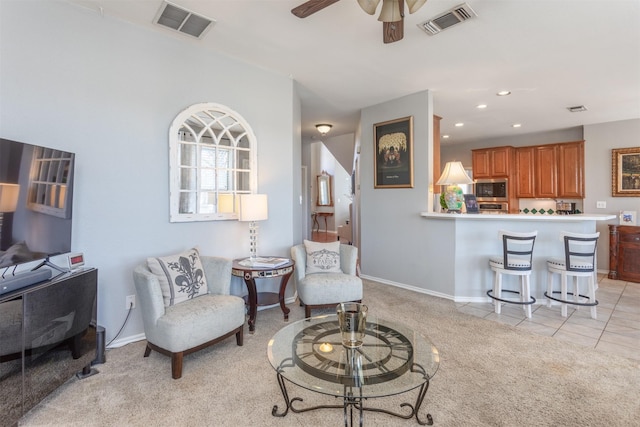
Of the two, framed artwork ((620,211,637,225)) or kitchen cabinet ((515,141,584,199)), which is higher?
kitchen cabinet ((515,141,584,199))

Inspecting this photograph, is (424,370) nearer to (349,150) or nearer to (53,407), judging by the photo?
(53,407)

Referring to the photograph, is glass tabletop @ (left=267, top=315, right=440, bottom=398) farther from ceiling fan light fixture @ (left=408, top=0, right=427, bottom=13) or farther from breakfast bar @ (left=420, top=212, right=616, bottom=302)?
breakfast bar @ (left=420, top=212, right=616, bottom=302)

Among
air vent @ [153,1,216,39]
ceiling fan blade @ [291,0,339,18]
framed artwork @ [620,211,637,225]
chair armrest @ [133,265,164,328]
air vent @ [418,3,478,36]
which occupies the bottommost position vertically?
chair armrest @ [133,265,164,328]

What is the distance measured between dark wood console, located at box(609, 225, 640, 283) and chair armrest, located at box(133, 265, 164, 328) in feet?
21.2

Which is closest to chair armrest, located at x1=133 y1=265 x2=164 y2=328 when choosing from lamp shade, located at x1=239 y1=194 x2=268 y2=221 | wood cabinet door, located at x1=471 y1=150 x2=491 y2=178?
lamp shade, located at x1=239 y1=194 x2=268 y2=221

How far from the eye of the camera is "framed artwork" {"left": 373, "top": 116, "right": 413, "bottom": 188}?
426cm

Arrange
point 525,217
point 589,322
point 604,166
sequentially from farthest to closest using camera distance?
point 604,166 < point 525,217 < point 589,322

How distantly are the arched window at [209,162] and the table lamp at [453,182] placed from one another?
92.1 inches

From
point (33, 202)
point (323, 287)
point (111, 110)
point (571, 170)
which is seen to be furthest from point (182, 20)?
point (571, 170)

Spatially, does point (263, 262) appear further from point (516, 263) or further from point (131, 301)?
point (516, 263)

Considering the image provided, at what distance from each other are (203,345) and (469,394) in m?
1.81

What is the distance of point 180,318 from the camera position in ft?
7.00

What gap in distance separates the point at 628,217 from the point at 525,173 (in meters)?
1.72

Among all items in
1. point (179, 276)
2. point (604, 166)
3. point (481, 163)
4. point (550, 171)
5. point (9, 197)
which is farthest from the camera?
point (481, 163)
